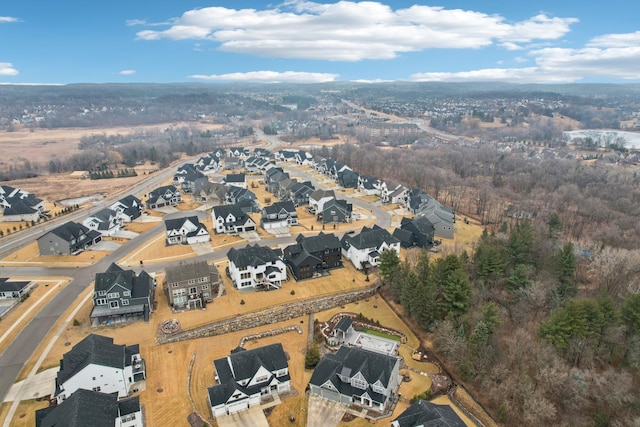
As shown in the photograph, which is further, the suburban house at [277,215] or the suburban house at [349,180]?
the suburban house at [349,180]

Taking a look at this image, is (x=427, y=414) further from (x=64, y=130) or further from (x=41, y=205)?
(x=64, y=130)

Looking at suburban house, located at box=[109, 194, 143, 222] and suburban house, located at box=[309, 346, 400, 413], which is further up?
suburban house, located at box=[109, 194, 143, 222]

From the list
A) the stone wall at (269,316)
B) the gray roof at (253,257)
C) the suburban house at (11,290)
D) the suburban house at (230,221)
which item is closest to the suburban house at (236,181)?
the suburban house at (230,221)

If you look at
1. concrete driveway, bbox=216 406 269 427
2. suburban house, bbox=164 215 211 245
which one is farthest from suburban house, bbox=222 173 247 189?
concrete driveway, bbox=216 406 269 427

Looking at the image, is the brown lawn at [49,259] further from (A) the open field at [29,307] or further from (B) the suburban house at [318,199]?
(B) the suburban house at [318,199]

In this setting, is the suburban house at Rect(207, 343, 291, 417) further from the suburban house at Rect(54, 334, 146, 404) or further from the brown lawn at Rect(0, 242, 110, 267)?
the brown lawn at Rect(0, 242, 110, 267)

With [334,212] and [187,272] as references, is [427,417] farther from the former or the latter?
[334,212]
